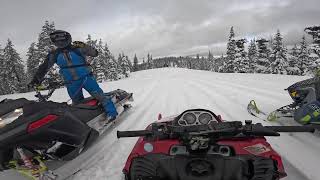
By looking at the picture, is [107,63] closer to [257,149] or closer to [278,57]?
[278,57]

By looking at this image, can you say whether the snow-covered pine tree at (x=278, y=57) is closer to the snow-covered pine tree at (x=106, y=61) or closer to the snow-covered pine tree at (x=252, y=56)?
the snow-covered pine tree at (x=252, y=56)

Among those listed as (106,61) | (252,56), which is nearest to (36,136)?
(252,56)

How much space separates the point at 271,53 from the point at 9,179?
158 ft

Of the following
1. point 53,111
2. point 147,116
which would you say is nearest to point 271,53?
point 147,116

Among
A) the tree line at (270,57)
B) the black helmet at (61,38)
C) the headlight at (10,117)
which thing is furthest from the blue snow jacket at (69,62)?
the tree line at (270,57)

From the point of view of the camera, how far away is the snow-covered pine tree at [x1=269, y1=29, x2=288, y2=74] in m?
46.0

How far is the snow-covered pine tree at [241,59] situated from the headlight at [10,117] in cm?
4870

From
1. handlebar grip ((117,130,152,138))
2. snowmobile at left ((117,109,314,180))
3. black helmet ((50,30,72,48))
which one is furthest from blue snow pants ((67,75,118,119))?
snowmobile at left ((117,109,314,180))

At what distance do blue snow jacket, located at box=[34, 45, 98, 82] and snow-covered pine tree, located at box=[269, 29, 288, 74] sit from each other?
44312mm

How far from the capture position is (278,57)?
46.5 metres

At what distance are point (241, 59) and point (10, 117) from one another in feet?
163

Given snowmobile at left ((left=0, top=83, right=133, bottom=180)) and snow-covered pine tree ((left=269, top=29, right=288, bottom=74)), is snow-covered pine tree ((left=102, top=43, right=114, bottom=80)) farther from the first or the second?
snowmobile at left ((left=0, top=83, right=133, bottom=180))

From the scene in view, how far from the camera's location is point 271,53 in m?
47.8

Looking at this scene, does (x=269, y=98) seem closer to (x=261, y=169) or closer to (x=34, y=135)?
(x=261, y=169)
